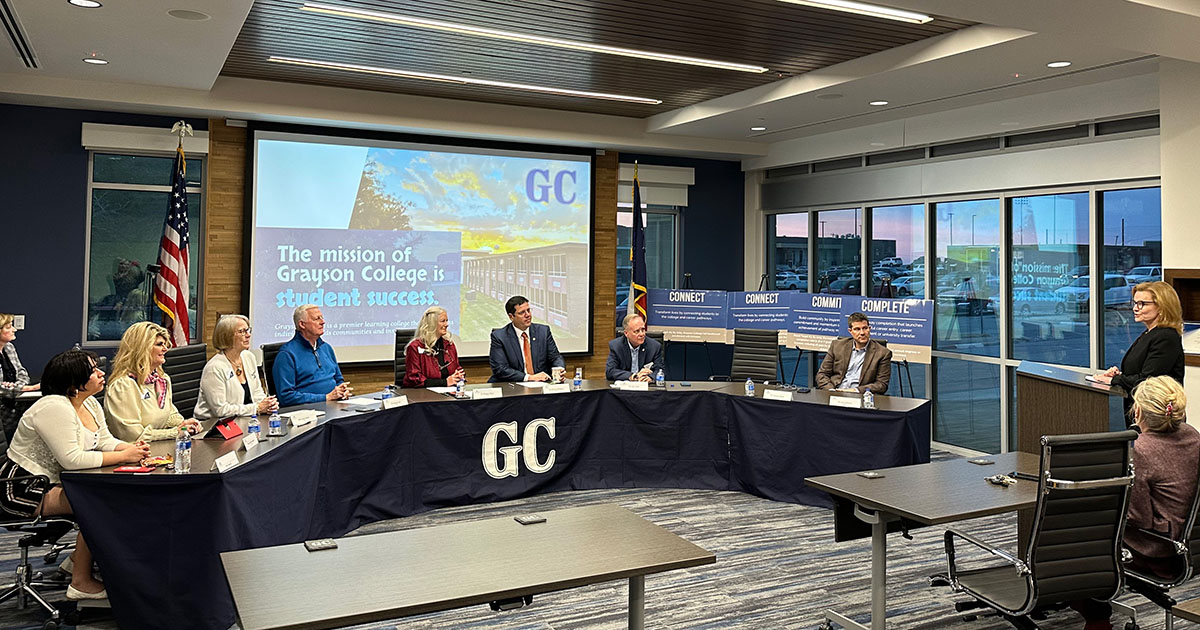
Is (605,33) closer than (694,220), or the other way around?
(605,33)

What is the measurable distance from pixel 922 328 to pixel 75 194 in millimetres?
7954

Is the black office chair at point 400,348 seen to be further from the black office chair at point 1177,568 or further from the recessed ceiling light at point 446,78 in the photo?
the black office chair at point 1177,568

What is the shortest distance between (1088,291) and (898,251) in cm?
214

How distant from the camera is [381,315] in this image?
862 cm

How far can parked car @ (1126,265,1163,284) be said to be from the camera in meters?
6.80

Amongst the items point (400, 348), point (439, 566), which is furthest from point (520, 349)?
point (439, 566)

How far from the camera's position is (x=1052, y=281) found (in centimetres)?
758

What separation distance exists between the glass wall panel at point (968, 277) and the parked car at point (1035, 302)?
0.55ft

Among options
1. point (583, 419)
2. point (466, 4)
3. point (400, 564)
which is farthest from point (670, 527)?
point (466, 4)

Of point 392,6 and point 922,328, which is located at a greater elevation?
point 392,6

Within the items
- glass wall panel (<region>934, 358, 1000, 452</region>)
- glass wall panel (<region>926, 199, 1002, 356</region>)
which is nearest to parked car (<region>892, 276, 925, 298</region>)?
glass wall panel (<region>926, 199, 1002, 356</region>)

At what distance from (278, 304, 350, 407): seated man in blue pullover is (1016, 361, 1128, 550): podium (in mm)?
4831

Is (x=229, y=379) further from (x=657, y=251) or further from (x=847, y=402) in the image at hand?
(x=657, y=251)

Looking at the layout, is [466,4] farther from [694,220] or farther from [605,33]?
[694,220]
